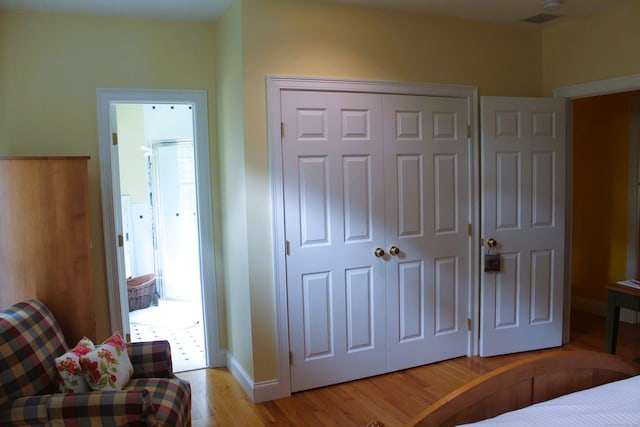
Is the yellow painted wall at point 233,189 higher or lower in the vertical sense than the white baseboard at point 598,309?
higher

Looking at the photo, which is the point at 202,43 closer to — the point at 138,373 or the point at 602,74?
the point at 138,373

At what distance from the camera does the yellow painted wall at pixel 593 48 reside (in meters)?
3.45

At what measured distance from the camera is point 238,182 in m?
3.26

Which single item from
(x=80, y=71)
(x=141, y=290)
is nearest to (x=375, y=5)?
(x=80, y=71)

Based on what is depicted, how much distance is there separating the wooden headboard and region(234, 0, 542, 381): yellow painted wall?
179 centimetres

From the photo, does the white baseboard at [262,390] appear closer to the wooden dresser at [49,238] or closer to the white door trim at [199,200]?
the white door trim at [199,200]

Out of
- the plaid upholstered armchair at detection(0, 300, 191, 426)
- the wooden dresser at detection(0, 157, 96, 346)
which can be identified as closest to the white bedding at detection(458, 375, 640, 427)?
the plaid upholstered armchair at detection(0, 300, 191, 426)

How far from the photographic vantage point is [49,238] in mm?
2797

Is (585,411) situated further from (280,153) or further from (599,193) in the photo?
(599,193)

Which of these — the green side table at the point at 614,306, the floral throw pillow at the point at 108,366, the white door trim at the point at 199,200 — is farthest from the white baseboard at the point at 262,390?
the green side table at the point at 614,306

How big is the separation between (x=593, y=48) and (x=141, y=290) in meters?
4.98

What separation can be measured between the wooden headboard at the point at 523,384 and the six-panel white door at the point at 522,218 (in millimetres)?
1878

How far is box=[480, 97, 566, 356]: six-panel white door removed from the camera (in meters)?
3.74

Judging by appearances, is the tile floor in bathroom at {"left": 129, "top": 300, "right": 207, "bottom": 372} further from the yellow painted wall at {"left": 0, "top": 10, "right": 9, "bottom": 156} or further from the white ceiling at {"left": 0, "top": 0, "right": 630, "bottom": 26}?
the white ceiling at {"left": 0, "top": 0, "right": 630, "bottom": 26}
